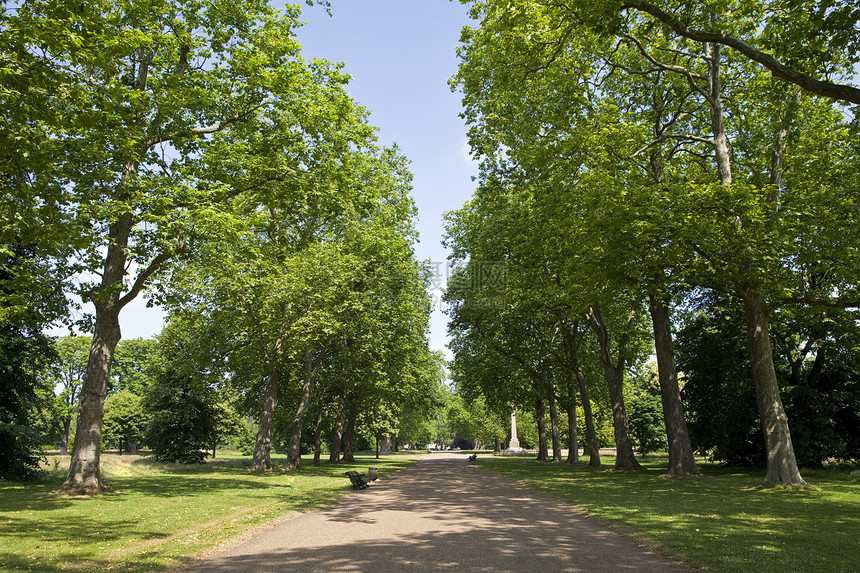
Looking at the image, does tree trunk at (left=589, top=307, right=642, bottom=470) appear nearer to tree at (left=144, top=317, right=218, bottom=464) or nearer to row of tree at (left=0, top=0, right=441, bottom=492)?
row of tree at (left=0, top=0, right=441, bottom=492)

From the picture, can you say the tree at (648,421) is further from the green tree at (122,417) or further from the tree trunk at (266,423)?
the green tree at (122,417)

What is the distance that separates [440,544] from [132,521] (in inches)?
255

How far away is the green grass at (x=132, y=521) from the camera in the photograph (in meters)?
7.15

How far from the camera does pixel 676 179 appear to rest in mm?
18797

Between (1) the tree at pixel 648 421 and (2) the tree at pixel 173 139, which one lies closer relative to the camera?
(2) the tree at pixel 173 139

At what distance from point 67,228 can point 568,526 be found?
38.0 ft

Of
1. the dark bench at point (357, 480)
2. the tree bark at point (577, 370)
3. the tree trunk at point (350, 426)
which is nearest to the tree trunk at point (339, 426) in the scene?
the tree trunk at point (350, 426)

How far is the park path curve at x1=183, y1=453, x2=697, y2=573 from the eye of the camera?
6.92 meters

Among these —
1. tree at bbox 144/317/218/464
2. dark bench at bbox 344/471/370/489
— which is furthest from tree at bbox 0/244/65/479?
tree at bbox 144/317/218/464

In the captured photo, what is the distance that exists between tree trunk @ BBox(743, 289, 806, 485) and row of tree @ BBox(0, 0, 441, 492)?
1391 cm

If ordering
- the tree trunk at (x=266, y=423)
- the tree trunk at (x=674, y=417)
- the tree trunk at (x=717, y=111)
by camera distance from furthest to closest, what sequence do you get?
the tree trunk at (x=266, y=423) → the tree trunk at (x=674, y=417) → the tree trunk at (x=717, y=111)

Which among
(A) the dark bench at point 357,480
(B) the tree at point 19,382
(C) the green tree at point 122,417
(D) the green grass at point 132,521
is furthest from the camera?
(C) the green tree at point 122,417

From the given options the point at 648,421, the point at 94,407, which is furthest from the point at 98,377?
the point at 648,421

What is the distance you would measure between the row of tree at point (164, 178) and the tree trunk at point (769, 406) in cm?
1391
